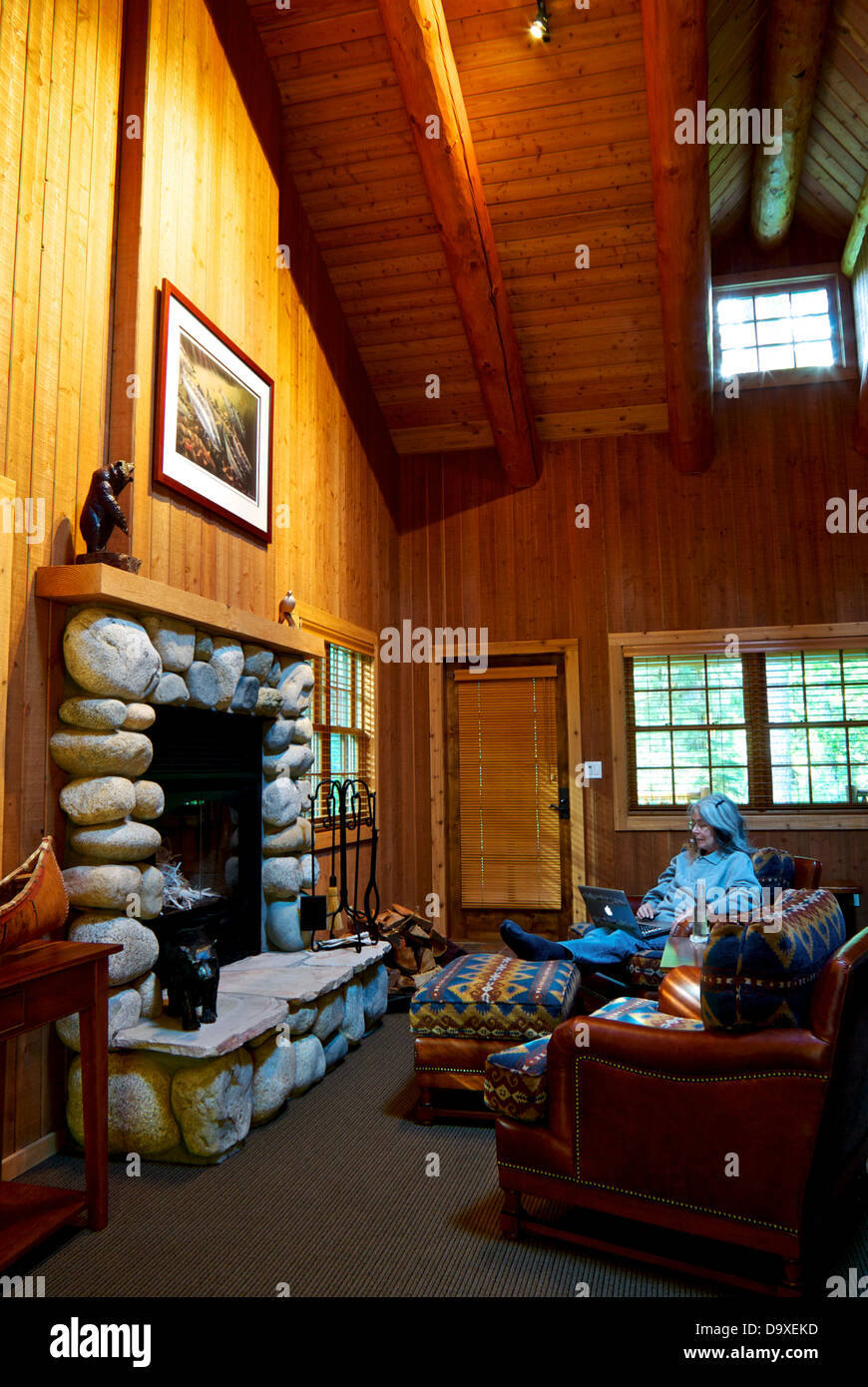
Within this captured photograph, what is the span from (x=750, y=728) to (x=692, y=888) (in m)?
2.32

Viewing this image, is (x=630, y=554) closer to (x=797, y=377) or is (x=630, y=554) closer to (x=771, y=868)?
(x=797, y=377)

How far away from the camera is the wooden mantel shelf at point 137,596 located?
2754 mm

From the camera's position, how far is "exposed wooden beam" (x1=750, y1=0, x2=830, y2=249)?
187 inches

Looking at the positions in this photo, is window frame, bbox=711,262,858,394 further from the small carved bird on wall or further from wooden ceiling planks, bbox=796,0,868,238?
the small carved bird on wall

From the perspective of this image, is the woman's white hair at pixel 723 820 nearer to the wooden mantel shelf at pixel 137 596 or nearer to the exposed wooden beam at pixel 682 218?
the wooden mantel shelf at pixel 137 596

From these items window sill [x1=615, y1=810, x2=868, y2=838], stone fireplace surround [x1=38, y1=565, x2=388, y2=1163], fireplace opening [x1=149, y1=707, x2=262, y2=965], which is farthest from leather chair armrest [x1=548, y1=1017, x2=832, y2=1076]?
window sill [x1=615, y1=810, x2=868, y2=838]

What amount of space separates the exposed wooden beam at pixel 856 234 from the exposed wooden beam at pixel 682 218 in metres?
1.53

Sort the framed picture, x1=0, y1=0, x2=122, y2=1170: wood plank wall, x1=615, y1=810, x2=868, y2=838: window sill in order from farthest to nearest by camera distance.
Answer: x1=615, y1=810, x2=868, y2=838: window sill < the framed picture < x1=0, y1=0, x2=122, y2=1170: wood plank wall

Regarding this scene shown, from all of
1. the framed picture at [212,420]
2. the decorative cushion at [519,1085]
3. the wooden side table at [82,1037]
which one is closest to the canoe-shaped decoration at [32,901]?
the wooden side table at [82,1037]

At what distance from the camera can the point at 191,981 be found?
2.84m

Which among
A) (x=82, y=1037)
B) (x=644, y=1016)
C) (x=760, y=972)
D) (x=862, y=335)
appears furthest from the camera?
(x=862, y=335)

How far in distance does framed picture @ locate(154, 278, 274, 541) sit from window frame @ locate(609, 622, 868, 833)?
3008 millimetres

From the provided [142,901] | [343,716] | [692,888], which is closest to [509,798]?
[343,716]

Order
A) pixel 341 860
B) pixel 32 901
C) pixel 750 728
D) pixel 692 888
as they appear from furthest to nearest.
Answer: pixel 750 728 < pixel 341 860 < pixel 692 888 < pixel 32 901
